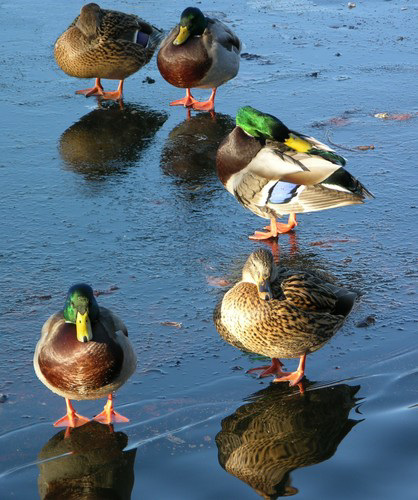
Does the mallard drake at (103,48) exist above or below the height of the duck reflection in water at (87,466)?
below

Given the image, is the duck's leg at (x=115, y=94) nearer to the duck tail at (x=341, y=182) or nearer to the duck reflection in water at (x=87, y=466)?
the duck tail at (x=341, y=182)

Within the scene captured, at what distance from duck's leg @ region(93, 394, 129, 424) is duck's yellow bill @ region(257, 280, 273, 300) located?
826mm

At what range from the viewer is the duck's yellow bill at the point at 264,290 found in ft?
14.6

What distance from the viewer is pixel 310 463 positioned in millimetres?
3867

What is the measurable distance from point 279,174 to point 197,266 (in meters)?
0.85

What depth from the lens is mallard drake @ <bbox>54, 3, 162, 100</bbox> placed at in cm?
805

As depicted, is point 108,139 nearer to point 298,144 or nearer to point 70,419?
point 298,144

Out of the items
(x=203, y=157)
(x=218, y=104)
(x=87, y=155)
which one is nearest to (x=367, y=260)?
(x=203, y=157)

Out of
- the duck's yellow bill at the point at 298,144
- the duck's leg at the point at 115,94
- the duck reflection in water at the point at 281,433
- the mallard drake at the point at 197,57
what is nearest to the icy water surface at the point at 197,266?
the duck reflection in water at the point at 281,433

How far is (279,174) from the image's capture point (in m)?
5.89

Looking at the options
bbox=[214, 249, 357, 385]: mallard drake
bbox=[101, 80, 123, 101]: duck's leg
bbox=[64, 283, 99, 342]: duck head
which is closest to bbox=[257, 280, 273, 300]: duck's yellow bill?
bbox=[214, 249, 357, 385]: mallard drake

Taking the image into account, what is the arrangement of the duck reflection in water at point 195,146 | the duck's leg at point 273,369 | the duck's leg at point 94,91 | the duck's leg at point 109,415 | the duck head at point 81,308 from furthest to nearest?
the duck's leg at point 94,91, the duck reflection in water at point 195,146, the duck's leg at point 273,369, the duck's leg at point 109,415, the duck head at point 81,308

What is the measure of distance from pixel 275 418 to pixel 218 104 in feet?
14.3

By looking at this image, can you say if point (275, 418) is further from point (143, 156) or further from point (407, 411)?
point (143, 156)
